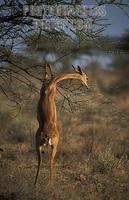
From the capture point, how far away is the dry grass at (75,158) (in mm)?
9688

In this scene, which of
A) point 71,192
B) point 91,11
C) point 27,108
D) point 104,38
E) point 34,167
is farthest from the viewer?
point 27,108

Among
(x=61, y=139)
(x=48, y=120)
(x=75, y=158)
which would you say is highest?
(x=48, y=120)

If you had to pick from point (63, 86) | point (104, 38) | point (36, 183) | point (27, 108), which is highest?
point (104, 38)

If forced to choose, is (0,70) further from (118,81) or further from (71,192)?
(118,81)

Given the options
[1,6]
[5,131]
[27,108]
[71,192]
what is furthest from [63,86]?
[27,108]

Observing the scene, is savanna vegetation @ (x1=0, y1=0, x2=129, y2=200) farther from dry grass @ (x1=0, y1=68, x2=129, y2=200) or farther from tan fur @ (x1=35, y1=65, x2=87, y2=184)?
tan fur @ (x1=35, y1=65, x2=87, y2=184)

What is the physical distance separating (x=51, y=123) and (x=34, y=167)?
3.29 metres

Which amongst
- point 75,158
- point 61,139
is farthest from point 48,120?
point 61,139

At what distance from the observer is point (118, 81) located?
22.1 metres

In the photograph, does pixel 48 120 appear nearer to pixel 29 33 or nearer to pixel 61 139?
pixel 29 33

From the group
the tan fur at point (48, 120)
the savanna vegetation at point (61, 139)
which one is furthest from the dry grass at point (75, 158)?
the tan fur at point (48, 120)

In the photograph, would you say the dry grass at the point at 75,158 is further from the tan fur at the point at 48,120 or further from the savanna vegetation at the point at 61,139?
the tan fur at the point at 48,120

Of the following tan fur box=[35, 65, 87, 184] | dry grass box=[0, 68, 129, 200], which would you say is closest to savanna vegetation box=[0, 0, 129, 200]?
dry grass box=[0, 68, 129, 200]

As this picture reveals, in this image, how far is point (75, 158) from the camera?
14.5 metres
